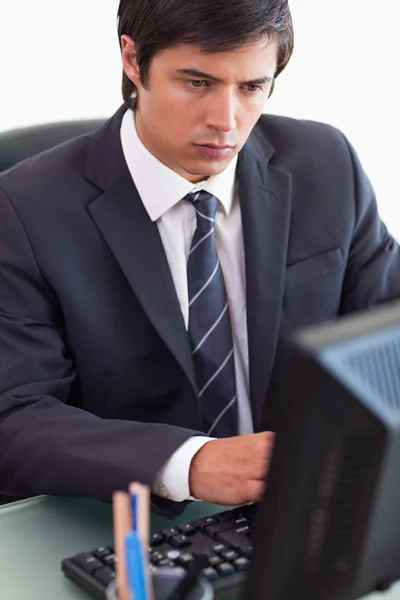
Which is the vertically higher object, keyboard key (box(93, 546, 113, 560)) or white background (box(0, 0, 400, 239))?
white background (box(0, 0, 400, 239))

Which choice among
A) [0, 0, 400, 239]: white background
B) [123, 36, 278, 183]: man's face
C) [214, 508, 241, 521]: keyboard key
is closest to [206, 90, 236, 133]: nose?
[123, 36, 278, 183]: man's face

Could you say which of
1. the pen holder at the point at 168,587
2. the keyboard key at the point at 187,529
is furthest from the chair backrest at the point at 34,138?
the pen holder at the point at 168,587

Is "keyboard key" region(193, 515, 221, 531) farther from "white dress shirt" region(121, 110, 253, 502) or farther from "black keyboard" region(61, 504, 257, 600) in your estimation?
"white dress shirt" region(121, 110, 253, 502)

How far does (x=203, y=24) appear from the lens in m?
1.34

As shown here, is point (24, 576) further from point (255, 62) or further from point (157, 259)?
point (255, 62)

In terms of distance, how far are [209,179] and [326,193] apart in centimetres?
24

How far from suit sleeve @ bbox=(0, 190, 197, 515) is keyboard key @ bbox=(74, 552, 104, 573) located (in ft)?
0.54

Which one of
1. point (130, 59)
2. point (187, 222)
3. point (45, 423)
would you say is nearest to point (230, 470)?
point (45, 423)

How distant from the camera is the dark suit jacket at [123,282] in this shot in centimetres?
136

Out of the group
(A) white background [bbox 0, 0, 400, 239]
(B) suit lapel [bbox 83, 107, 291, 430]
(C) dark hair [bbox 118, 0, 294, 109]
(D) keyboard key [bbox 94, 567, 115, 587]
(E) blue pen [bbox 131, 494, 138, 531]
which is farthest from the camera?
(A) white background [bbox 0, 0, 400, 239]

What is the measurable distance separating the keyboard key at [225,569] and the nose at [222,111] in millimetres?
687

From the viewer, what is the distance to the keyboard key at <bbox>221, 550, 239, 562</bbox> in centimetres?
96

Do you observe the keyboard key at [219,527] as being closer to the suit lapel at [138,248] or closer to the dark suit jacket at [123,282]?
the dark suit jacket at [123,282]

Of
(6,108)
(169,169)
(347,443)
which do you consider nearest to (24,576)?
(347,443)
